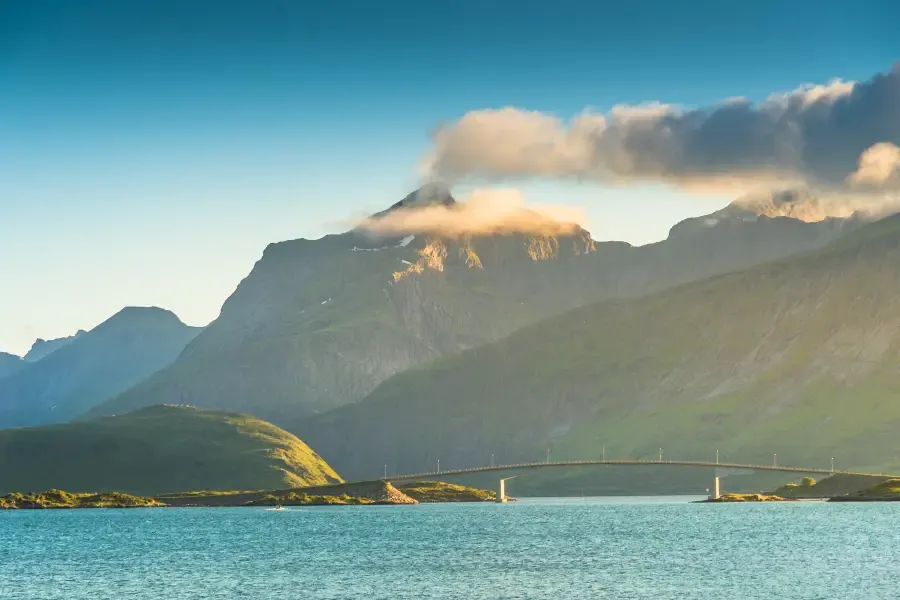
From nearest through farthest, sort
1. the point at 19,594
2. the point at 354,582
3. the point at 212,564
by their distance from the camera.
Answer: the point at 19,594 → the point at 354,582 → the point at 212,564

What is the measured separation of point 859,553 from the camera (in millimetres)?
194250

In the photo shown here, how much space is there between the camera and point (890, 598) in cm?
13688

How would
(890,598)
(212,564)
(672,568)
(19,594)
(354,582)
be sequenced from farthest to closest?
(212,564) < (672,568) < (354,582) < (19,594) < (890,598)

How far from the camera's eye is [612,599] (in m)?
141

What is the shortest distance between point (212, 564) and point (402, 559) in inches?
1092

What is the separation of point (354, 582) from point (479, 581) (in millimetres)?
15300

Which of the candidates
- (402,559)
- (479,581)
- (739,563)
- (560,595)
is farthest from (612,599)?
(402,559)

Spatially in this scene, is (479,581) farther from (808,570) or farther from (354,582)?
(808,570)

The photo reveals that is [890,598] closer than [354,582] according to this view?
Yes

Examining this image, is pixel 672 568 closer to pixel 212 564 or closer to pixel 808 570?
pixel 808 570

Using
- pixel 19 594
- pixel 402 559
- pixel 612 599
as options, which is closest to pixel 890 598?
pixel 612 599

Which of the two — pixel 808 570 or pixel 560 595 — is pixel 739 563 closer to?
pixel 808 570

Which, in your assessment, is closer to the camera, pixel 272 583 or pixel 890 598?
pixel 890 598

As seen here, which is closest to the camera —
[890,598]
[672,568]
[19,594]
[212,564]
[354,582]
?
[890,598]
